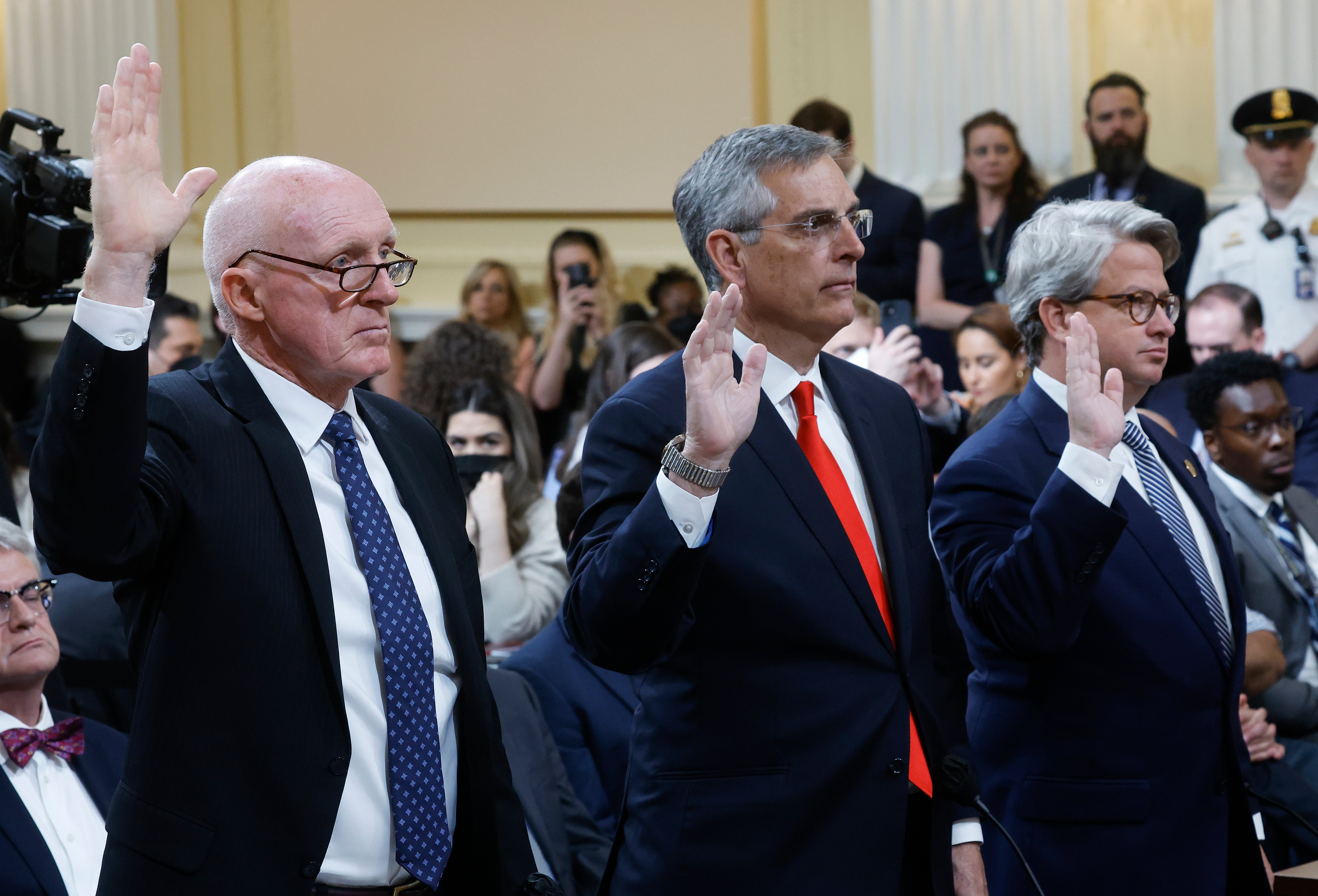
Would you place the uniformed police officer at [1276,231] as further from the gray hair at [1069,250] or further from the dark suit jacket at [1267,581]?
the gray hair at [1069,250]

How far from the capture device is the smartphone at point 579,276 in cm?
640

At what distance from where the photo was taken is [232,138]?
306 inches

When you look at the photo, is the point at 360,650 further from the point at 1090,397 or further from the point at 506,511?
the point at 506,511

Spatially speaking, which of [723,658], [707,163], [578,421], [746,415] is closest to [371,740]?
[723,658]

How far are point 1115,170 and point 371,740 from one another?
504cm

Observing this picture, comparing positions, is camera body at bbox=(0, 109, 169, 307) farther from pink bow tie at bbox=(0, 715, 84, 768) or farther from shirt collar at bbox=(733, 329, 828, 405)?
shirt collar at bbox=(733, 329, 828, 405)

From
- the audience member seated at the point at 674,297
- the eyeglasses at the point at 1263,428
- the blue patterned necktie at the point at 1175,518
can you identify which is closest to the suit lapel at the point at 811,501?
the blue patterned necktie at the point at 1175,518

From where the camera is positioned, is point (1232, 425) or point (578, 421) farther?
point (578, 421)

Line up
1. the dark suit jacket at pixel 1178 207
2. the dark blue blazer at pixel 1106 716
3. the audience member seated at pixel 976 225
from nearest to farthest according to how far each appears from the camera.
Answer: the dark blue blazer at pixel 1106 716 → the dark suit jacket at pixel 1178 207 → the audience member seated at pixel 976 225

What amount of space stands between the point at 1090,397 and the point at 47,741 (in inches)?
82.9

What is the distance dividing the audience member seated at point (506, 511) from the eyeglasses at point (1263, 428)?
1.99 m

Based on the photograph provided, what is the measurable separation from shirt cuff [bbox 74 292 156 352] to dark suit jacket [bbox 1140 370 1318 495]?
397 centimetres

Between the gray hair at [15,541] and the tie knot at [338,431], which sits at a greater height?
the tie knot at [338,431]

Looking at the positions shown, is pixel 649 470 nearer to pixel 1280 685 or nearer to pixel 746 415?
pixel 746 415
